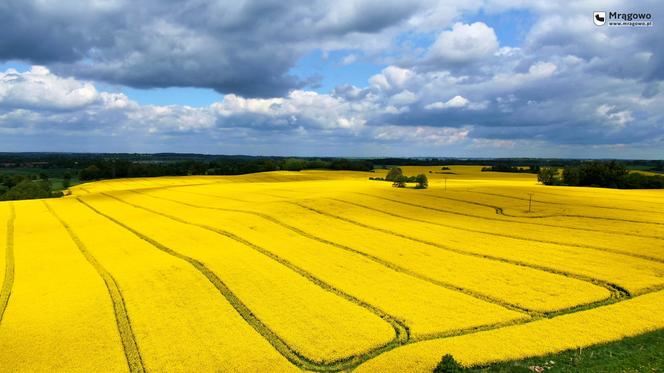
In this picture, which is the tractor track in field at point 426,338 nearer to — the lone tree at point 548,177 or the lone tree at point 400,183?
the lone tree at point 400,183

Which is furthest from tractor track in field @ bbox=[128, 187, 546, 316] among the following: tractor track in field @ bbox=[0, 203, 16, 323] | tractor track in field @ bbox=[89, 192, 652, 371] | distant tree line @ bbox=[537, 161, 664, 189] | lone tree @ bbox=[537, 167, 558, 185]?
distant tree line @ bbox=[537, 161, 664, 189]

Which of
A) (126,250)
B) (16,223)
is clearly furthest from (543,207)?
(16,223)

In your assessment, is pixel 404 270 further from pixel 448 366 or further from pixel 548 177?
pixel 548 177

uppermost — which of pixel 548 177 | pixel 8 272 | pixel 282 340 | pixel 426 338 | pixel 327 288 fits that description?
pixel 548 177

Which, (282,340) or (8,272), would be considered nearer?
(282,340)

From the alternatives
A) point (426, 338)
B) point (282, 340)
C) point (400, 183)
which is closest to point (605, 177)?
point (400, 183)

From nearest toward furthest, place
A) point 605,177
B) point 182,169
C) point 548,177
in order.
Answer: point 605,177 < point 548,177 < point 182,169

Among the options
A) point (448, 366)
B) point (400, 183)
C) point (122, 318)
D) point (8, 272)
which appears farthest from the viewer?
point (400, 183)
